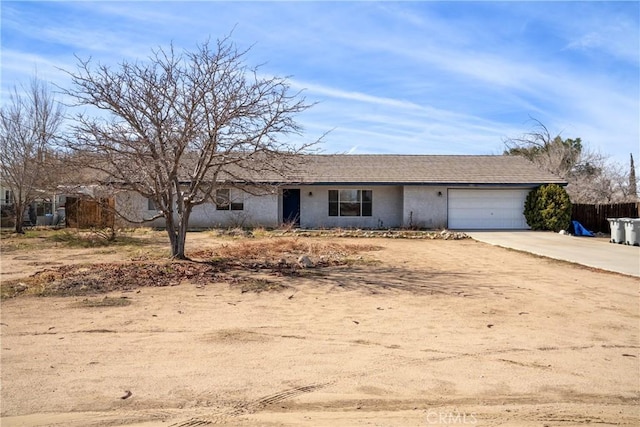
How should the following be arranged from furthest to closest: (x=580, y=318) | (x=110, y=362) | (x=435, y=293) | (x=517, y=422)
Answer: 1. (x=435, y=293)
2. (x=580, y=318)
3. (x=110, y=362)
4. (x=517, y=422)

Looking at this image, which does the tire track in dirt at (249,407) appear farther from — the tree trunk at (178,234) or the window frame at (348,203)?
the window frame at (348,203)

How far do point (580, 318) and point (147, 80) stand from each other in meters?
10.5

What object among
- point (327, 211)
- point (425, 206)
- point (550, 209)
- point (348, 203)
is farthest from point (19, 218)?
point (550, 209)

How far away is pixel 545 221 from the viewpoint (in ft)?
89.0

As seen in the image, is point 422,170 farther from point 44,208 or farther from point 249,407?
point 249,407

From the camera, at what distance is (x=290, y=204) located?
97.4ft

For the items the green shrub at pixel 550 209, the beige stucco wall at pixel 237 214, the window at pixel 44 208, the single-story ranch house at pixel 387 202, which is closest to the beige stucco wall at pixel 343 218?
the single-story ranch house at pixel 387 202

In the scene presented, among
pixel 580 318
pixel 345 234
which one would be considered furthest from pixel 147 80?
pixel 345 234

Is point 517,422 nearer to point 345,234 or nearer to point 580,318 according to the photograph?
point 580,318

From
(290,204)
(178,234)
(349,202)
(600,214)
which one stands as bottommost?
(178,234)

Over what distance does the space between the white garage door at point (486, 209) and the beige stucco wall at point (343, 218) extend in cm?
307

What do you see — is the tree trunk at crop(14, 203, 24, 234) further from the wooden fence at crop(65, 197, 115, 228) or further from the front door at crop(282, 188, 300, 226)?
the front door at crop(282, 188, 300, 226)

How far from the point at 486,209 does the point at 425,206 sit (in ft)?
11.2

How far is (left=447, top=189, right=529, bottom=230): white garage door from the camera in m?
28.8
